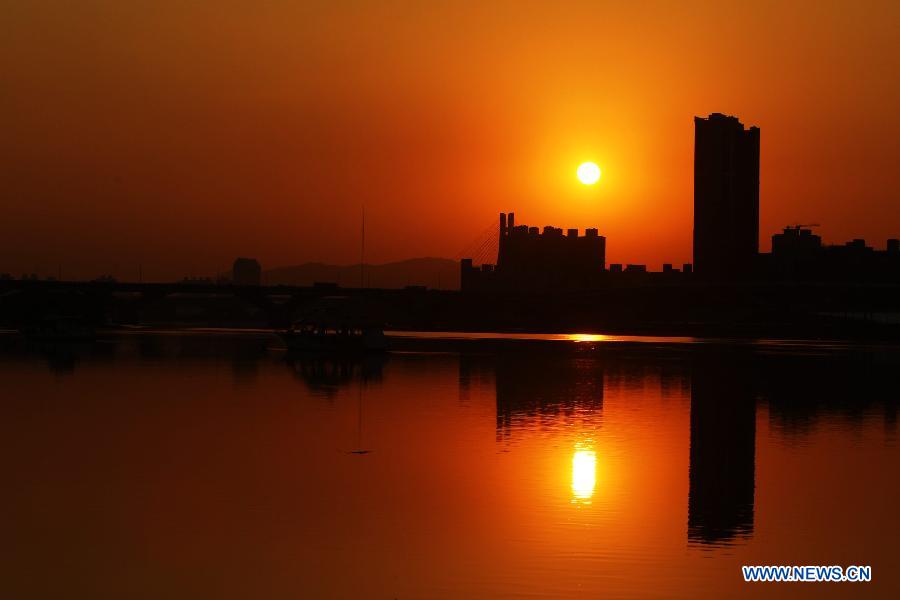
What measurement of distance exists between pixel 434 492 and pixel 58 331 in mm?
107573

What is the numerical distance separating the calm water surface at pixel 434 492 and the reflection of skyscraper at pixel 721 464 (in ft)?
0.39

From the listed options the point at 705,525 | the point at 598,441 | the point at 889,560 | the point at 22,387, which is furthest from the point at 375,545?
the point at 22,387

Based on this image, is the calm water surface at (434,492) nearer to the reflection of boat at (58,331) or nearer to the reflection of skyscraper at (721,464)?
the reflection of skyscraper at (721,464)

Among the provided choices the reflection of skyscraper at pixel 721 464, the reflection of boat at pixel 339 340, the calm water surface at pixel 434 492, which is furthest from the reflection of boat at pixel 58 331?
the reflection of skyscraper at pixel 721 464

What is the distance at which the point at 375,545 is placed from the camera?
22.2 metres

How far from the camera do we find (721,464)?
33.9 m

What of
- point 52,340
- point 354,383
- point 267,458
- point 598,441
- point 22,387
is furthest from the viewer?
point 52,340

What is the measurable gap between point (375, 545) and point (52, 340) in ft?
364

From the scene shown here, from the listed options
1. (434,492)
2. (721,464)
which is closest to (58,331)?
(721,464)

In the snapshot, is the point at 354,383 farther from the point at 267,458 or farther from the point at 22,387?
the point at 267,458

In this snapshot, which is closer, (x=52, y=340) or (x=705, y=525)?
(x=705, y=525)

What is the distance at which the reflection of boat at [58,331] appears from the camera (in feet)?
414

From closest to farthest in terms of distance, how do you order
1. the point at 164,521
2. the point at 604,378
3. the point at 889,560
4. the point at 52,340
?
the point at 889,560 → the point at 164,521 → the point at 604,378 → the point at 52,340

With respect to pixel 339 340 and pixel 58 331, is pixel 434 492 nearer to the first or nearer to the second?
pixel 339 340
